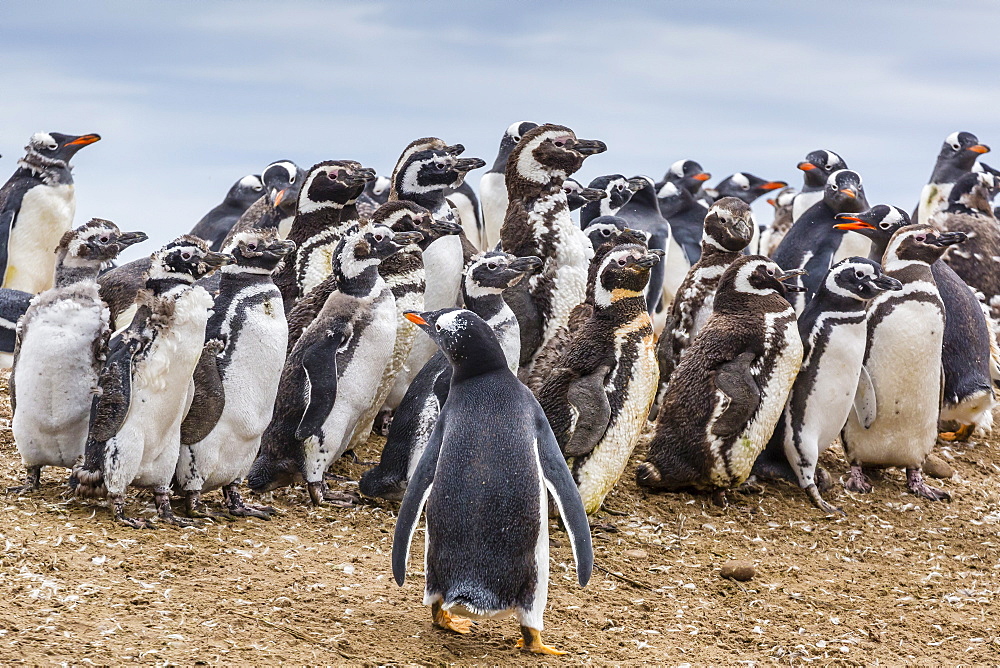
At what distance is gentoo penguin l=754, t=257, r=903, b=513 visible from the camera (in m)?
6.35

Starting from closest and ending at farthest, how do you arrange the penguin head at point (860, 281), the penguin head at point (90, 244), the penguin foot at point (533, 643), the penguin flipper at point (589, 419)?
the penguin foot at point (533, 643), the penguin head at point (90, 244), the penguin flipper at point (589, 419), the penguin head at point (860, 281)

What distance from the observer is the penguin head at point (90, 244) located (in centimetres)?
540

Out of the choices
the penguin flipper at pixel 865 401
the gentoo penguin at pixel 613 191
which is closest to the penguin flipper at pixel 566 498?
the penguin flipper at pixel 865 401

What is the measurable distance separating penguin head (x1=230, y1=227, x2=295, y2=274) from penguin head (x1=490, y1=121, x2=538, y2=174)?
508 cm

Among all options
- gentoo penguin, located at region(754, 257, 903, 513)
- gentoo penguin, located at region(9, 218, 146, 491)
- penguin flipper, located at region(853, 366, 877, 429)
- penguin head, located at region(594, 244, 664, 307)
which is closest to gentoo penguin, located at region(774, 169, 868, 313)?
penguin flipper, located at region(853, 366, 877, 429)

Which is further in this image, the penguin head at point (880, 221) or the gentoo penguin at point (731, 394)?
the penguin head at point (880, 221)

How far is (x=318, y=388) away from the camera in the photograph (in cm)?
559

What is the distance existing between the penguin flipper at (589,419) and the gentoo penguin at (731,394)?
73cm

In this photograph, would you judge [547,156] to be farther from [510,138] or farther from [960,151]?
[960,151]

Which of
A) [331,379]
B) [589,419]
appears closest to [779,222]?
[589,419]

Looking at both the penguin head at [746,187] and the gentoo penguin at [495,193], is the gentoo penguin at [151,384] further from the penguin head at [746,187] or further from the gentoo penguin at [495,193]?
the penguin head at [746,187]

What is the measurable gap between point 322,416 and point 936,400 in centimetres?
359

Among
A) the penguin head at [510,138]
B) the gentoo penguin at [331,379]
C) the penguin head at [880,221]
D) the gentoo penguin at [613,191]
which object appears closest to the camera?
the gentoo penguin at [331,379]

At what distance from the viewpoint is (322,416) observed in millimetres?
5594
